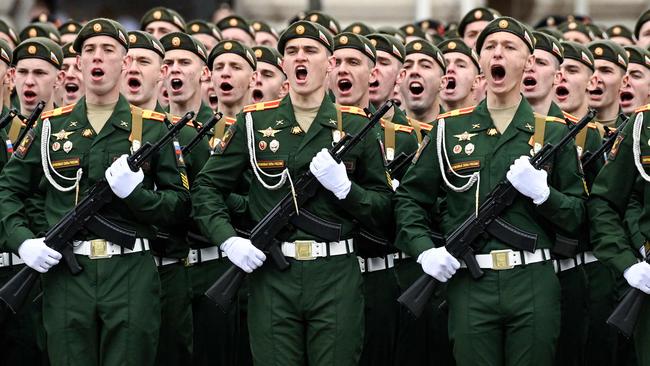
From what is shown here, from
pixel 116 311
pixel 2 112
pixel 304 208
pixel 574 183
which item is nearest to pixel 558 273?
pixel 574 183

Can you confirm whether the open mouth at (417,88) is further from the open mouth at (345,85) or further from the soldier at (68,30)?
the soldier at (68,30)

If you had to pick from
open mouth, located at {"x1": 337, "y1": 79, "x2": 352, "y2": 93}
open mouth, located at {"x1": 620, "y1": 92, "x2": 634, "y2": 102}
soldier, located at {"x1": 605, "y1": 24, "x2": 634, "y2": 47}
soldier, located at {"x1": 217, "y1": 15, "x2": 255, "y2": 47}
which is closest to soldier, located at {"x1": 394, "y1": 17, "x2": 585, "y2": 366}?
open mouth, located at {"x1": 337, "y1": 79, "x2": 352, "y2": 93}

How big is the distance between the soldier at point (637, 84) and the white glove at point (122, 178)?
4.45 meters

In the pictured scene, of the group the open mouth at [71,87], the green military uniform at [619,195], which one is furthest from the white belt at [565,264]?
the open mouth at [71,87]

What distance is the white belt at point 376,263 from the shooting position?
12.7 m

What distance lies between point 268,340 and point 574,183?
2107mm

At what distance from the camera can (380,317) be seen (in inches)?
508

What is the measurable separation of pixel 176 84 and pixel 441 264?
12.9 feet

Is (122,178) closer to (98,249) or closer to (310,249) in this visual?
(98,249)

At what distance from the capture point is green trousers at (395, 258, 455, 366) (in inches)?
517

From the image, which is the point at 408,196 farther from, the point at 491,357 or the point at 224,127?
the point at 224,127

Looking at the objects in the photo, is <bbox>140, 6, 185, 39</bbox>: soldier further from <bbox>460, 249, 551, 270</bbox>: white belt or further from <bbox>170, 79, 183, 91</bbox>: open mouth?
<bbox>460, 249, 551, 270</bbox>: white belt

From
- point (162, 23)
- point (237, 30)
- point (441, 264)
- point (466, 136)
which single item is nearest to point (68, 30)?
point (162, 23)

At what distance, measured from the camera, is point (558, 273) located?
12188 millimetres
